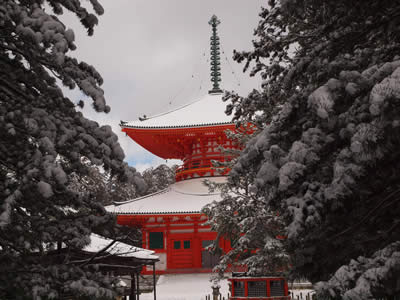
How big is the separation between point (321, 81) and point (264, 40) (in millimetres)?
2046

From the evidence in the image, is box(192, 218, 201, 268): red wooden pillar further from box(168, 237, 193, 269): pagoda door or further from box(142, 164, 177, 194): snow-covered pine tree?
box(142, 164, 177, 194): snow-covered pine tree

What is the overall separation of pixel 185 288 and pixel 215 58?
16.1 metres

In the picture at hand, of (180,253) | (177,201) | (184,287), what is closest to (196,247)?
(180,253)

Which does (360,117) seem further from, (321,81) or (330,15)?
(330,15)

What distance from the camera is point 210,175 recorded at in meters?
21.4

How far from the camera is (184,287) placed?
55.3 feet

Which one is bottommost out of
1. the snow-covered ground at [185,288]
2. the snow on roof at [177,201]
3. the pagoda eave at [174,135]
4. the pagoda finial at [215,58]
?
the snow-covered ground at [185,288]

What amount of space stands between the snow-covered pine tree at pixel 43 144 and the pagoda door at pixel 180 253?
15.6m

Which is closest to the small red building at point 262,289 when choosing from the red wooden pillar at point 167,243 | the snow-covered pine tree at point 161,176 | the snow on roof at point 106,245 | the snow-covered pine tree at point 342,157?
the snow on roof at point 106,245

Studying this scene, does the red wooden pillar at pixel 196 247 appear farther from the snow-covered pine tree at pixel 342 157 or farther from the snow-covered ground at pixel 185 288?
the snow-covered pine tree at pixel 342 157

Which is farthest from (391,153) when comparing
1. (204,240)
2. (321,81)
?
(204,240)

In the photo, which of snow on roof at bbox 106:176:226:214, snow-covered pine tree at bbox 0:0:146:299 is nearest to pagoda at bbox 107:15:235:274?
snow on roof at bbox 106:176:226:214

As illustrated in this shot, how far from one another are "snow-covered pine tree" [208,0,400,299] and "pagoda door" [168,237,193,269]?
15809mm

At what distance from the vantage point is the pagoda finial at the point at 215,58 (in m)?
27.6
